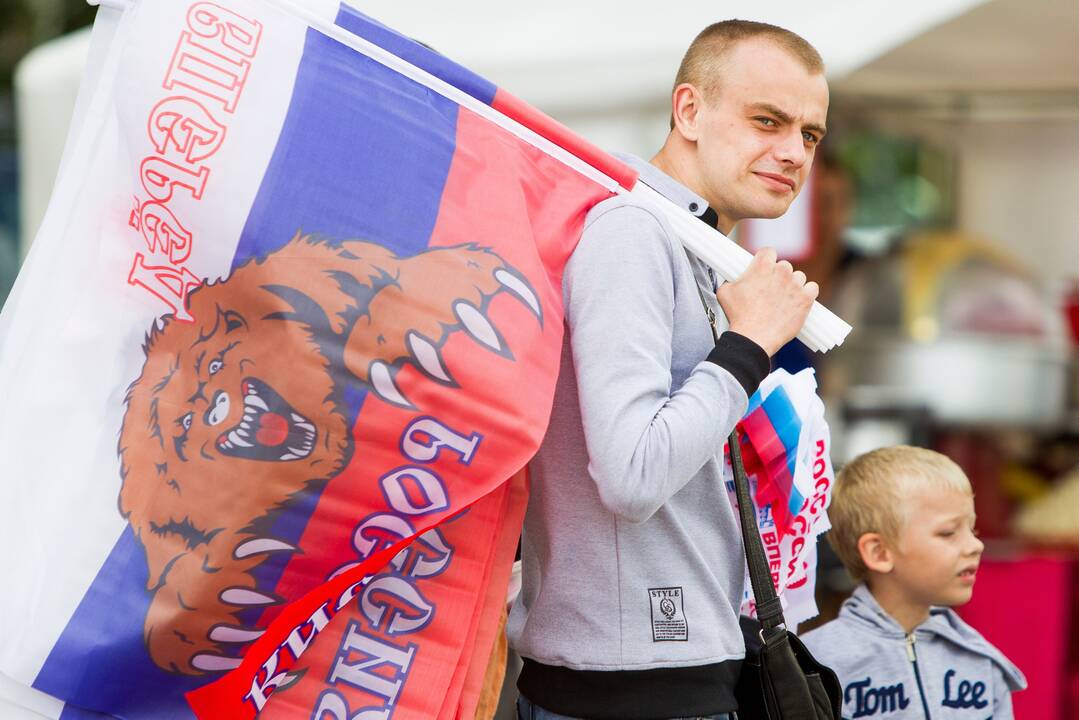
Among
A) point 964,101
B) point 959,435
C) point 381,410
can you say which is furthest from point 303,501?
point 959,435

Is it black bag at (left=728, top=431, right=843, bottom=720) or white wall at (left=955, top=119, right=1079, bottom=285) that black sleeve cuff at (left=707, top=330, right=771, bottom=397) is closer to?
black bag at (left=728, top=431, right=843, bottom=720)

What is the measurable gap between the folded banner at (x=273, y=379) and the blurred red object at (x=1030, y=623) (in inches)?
88.5

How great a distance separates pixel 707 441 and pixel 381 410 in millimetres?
424

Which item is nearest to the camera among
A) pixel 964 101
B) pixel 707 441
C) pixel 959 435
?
pixel 707 441

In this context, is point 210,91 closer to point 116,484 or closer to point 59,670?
point 116,484

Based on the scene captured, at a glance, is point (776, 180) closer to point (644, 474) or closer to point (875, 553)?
point (644, 474)

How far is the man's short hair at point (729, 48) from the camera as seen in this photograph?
2.16m

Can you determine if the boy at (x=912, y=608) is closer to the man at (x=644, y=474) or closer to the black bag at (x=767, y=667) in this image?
the black bag at (x=767, y=667)

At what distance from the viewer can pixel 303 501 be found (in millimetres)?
1836

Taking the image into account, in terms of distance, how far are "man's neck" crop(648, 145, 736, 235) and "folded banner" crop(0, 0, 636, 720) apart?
26 cm

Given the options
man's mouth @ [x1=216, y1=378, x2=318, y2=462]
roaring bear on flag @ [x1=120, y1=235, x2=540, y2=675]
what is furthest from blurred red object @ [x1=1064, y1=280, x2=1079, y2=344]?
man's mouth @ [x1=216, y1=378, x2=318, y2=462]

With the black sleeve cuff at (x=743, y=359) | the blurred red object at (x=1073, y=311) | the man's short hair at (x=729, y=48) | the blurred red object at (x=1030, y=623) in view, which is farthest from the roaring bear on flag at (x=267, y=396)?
the blurred red object at (x=1073, y=311)

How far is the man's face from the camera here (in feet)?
6.97

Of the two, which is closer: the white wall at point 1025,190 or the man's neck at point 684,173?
the man's neck at point 684,173
